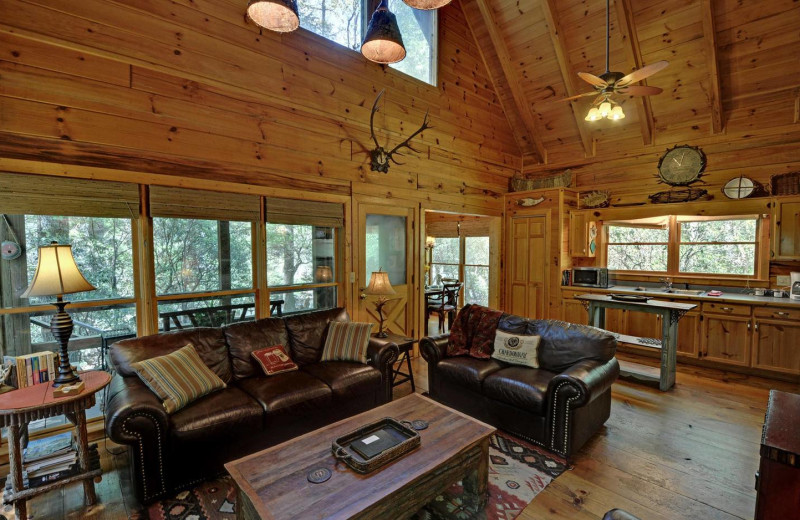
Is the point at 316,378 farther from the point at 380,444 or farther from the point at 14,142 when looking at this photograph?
the point at 14,142

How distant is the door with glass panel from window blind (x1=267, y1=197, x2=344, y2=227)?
1.16ft

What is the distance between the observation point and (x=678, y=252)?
5.39 metres

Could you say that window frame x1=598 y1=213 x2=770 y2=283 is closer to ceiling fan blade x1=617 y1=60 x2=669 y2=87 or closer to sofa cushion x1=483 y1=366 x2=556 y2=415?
ceiling fan blade x1=617 y1=60 x2=669 y2=87

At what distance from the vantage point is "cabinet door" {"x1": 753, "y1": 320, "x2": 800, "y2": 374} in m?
4.05

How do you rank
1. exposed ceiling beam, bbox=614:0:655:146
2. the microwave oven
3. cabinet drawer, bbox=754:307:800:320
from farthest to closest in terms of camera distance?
the microwave oven → exposed ceiling beam, bbox=614:0:655:146 → cabinet drawer, bbox=754:307:800:320

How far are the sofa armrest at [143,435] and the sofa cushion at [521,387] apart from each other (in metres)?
2.36

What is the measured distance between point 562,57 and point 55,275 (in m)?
5.92

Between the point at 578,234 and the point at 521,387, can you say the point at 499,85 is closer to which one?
the point at 578,234

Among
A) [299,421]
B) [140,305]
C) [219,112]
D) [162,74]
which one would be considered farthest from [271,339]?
[162,74]

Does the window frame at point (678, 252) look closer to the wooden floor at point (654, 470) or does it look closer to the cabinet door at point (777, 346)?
the cabinet door at point (777, 346)

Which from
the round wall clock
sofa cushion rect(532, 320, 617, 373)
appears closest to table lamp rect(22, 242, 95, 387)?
sofa cushion rect(532, 320, 617, 373)

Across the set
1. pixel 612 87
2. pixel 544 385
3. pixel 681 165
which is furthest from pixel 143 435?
pixel 681 165

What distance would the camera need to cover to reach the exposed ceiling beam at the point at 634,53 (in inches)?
173

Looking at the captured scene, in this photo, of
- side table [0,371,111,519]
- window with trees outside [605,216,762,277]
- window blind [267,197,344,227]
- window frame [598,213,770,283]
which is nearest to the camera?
side table [0,371,111,519]
